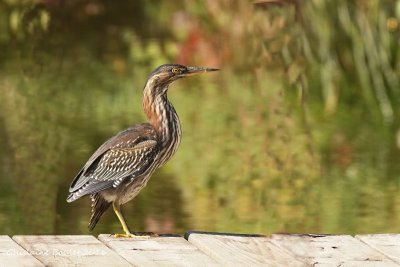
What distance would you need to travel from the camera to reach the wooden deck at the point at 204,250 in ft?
19.7

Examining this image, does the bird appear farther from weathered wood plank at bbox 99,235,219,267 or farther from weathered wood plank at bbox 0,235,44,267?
weathered wood plank at bbox 0,235,44,267

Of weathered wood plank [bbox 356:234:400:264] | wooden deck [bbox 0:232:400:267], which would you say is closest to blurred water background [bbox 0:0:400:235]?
weathered wood plank [bbox 356:234:400:264]

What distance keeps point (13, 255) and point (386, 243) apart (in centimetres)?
152

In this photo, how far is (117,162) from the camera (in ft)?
21.8

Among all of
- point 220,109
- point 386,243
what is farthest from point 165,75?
point 220,109

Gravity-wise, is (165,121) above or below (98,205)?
above

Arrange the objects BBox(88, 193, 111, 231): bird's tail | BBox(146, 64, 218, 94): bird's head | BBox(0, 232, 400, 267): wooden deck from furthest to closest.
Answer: BBox(146, 64, 218, 94): bird's head
BBox(88, 193, 111, 231): bird's tail
BBox(0, 232, 400, 267): wooden deck

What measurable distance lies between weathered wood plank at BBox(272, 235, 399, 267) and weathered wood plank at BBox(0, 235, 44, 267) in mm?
1041

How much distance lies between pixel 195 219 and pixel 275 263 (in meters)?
2.93

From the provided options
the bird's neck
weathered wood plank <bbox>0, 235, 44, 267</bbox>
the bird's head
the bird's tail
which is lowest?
weathered wood plank <bbox>0, 235, 44, 267</bbox>

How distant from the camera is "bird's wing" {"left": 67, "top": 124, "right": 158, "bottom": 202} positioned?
21.6ft

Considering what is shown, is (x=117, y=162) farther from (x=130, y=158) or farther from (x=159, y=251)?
(x=159, y=251)

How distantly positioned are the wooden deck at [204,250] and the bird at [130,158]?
0.33 metres

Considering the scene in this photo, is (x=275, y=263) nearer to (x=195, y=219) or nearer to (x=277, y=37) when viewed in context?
(x=195, y=219)
